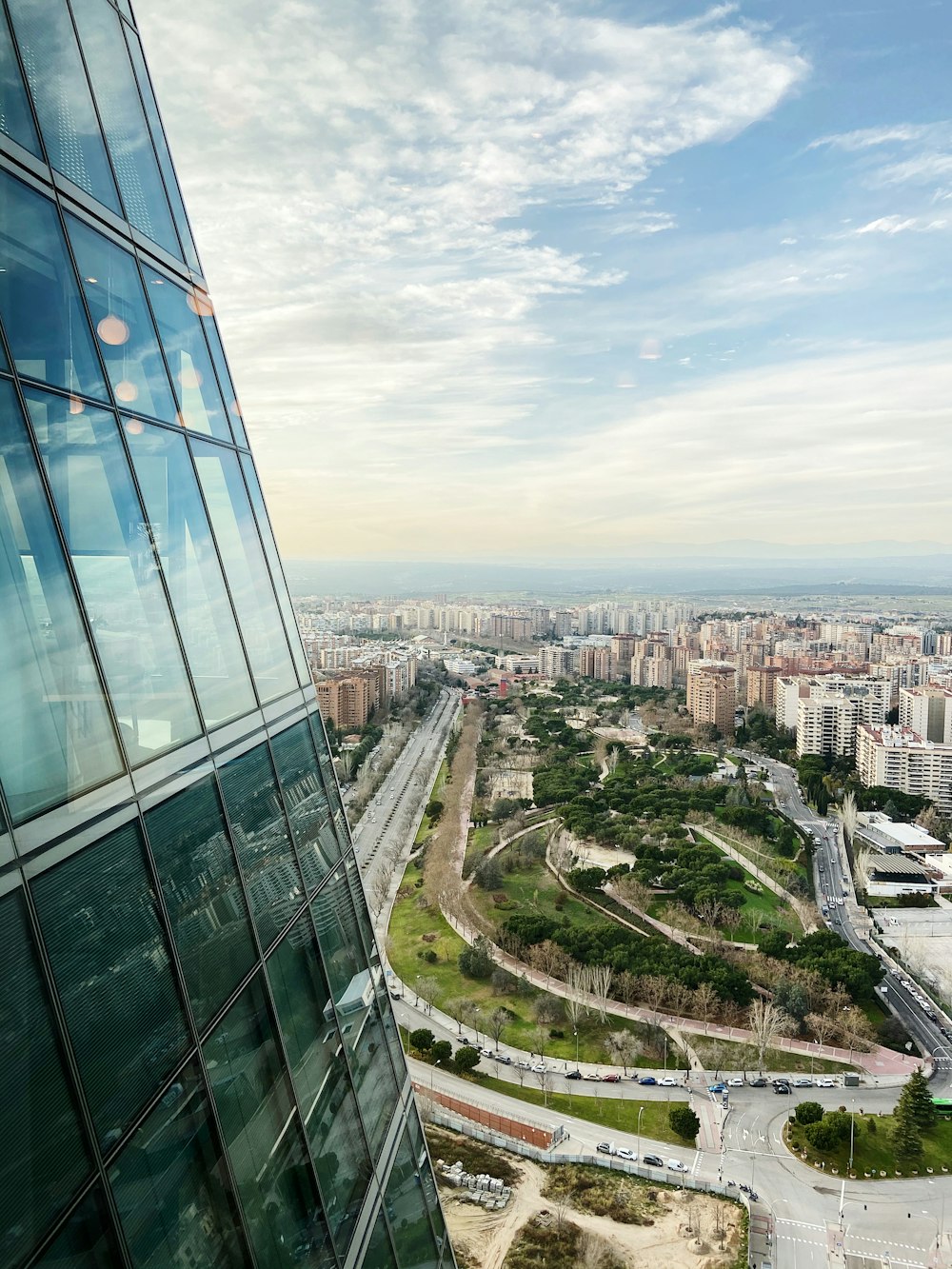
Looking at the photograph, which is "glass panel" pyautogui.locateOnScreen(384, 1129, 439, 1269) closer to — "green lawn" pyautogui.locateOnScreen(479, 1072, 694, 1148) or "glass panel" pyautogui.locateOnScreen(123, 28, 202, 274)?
"glass panel" pyautogui.locateOnScreen(123, 28, 202, 274)

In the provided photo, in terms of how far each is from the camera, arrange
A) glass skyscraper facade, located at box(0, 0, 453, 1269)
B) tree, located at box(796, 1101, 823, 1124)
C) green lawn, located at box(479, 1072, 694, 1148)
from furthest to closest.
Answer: green lawn, located at box(479, 1072, 694, 1148)
tree, located at box(796, 1101, 823, 1124)
glass skyscraper facade, located at box(0, 0, 453, 1269)

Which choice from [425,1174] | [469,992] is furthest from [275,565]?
[469,992]

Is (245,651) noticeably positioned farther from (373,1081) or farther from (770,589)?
(770,589)

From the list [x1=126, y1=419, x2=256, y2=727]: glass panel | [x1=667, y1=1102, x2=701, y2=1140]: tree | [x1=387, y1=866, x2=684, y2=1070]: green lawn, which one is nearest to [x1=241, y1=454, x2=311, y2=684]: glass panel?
[x1=126, y1=419, x2=256, y2=727]: glass panel

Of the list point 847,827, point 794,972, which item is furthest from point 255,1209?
point 847,827

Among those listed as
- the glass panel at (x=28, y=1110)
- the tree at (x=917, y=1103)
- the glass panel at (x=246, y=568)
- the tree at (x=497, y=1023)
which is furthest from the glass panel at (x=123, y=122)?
the tree at (x=497, y=1023)

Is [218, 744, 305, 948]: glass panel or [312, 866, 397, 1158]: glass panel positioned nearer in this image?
[218, 744, 305, 948]: glass panel

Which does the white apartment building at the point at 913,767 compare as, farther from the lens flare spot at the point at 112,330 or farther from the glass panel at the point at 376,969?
the lens flare spot at the point at 112,330
